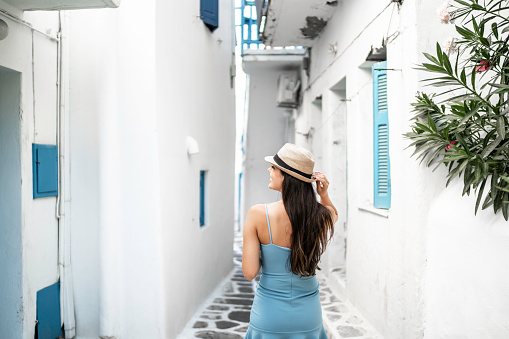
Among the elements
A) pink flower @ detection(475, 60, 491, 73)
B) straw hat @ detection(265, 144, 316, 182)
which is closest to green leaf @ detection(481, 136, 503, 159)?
pink flower @ detection(475, 60, 491, 73)

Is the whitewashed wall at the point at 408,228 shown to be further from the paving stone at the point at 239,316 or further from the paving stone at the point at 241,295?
the paving stone at the point at 241,295

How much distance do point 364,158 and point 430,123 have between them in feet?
8.57

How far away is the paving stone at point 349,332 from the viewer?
5157 millimetres

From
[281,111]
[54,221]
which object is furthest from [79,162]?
[281,111]

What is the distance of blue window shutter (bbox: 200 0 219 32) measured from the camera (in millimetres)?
7324

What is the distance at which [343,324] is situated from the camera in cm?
555

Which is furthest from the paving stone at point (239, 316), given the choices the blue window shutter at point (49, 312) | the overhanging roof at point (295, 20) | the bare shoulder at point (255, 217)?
the overhanging roof at point (295, 20)

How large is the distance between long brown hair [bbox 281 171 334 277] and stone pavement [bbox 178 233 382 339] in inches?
106

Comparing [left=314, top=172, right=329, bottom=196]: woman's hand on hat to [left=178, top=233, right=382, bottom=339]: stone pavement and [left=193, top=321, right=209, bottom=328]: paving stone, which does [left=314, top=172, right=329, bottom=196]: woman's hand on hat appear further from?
[left=193, top=321, right=209, bottom=328]: paving stone

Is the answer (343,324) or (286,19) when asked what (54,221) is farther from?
(286,19)

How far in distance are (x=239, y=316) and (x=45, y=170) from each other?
10.8ft

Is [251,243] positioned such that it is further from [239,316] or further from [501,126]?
[239,316]

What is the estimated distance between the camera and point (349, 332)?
17.3ft

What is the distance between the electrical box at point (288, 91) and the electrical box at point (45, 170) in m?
6.75
